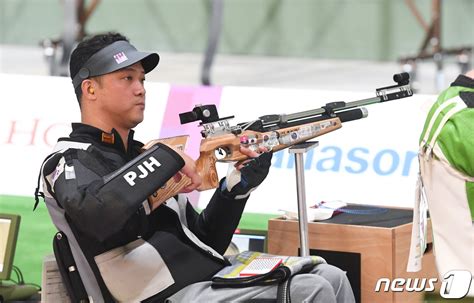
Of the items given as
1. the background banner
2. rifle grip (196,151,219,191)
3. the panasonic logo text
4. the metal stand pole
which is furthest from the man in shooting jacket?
the background banner

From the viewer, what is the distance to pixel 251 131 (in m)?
4.25

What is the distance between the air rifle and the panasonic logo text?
0.22 meters

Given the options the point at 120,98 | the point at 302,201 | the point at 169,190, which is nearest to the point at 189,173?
the point at 169,190

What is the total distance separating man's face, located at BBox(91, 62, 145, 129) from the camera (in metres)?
4.02

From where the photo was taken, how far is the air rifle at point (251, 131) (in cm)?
401

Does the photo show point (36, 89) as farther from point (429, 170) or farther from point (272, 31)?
point (272, 31)

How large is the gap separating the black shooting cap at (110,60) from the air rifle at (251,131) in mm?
284

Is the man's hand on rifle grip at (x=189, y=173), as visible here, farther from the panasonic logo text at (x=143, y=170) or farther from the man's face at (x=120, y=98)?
the man's face at (x=120, y=98)

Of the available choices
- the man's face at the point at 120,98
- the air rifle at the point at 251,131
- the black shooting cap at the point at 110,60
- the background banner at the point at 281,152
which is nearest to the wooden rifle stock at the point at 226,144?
the air rifle at the point at 251,131

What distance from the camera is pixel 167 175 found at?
145 inches

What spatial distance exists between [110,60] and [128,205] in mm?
678

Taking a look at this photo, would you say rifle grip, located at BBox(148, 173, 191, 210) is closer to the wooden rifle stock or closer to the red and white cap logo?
the wooden rifle stock

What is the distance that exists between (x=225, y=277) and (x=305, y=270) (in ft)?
0.95

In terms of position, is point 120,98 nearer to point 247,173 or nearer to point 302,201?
point 247,173
